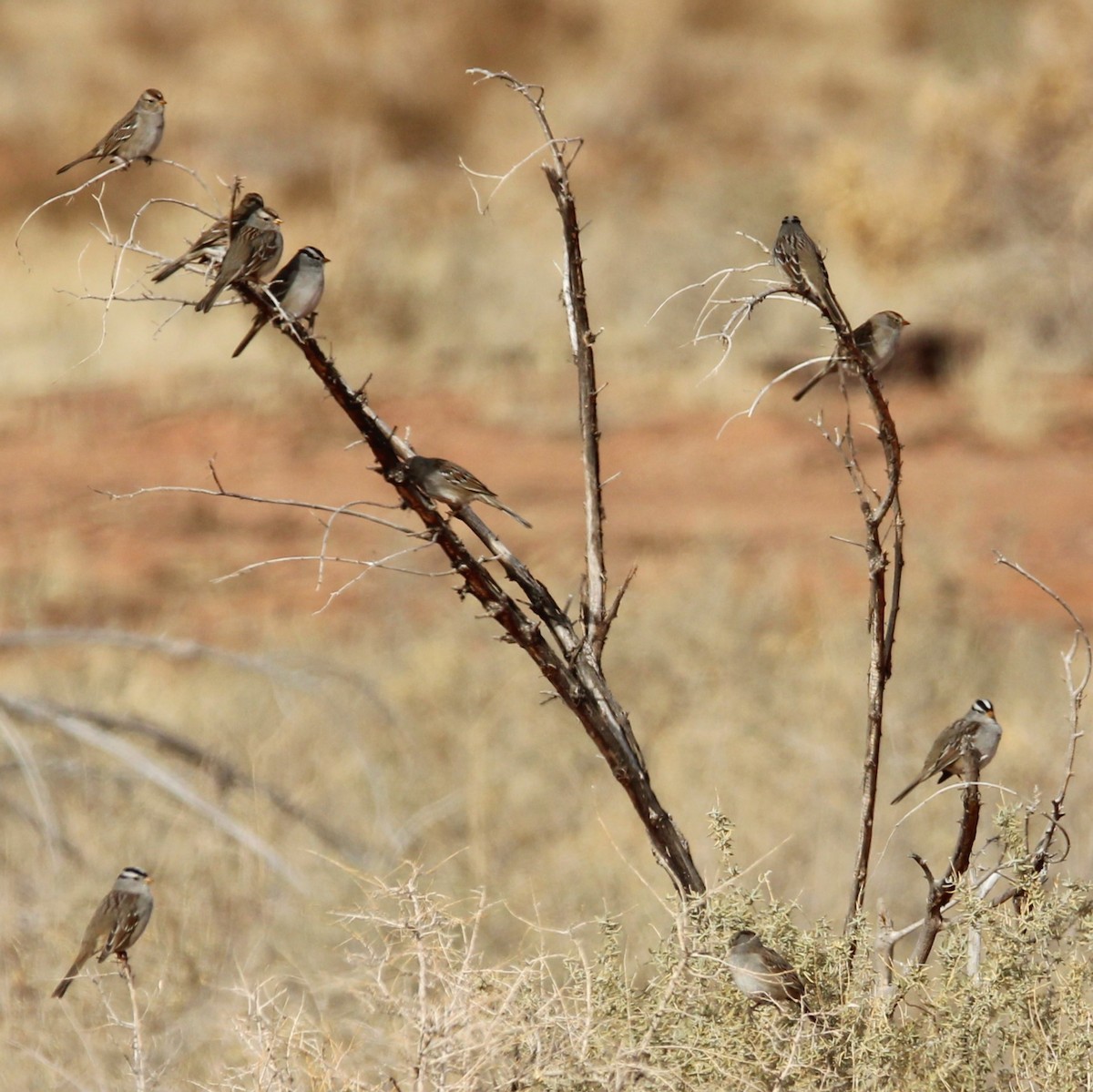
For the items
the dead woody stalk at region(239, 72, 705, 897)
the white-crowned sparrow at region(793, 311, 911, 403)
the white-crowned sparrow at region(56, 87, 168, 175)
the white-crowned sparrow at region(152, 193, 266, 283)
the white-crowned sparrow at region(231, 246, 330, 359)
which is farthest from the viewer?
the white-crowned sparrow at region(56, 87, 168, 175)

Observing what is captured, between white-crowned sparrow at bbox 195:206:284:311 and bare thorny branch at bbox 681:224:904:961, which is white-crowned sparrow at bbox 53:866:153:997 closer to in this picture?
white-crowned sparrow at bbox 195:206:284:311

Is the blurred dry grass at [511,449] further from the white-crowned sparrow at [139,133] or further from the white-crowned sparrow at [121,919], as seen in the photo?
the white-crowned sparrow at [139,133]

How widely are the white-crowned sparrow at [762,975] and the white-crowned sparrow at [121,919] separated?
5.62 ft

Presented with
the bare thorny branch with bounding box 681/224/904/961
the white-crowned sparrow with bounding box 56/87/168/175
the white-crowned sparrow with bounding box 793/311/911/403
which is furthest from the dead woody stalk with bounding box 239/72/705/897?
the white-crowned sparrow with bounding box 56/87/168/175

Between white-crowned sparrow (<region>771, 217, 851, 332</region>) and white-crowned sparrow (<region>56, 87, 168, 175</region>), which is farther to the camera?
white-crowned sparrow (<region>56, 87, 168, 175</region>)

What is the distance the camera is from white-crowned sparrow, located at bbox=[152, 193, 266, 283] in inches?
124

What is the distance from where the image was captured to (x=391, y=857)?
7289mm

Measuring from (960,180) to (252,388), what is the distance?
9044 millimetres

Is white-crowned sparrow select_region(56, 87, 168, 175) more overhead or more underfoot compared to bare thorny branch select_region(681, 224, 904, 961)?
more overhead

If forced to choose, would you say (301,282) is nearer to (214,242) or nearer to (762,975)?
(214,242)

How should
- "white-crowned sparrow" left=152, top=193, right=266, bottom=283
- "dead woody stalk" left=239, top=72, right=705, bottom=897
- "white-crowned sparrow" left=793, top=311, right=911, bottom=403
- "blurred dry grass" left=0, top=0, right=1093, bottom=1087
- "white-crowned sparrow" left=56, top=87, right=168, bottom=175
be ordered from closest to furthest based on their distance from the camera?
"dead woody stalk" left=239, top=72, right=705, bottom=897
"white-crowned sparrow" left=152, top=193, right=266, bottom=283
"white-crowned sparrow" left=793, top=311, right=911, bottom=403
"white-crowned sparrow" left=56, top=87, right=168, bottom=175
"blurred dry grass" left=0, top=0, right=1093, bottom=1087

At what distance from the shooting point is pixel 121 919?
13.8ft

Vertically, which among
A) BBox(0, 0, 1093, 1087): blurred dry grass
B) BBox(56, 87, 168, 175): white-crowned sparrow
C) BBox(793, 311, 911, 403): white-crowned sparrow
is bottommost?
BBox(793, 311, 911, 403): white-crowned sparrow

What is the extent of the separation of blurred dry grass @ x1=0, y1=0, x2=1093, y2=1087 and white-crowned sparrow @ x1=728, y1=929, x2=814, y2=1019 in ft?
0.96
